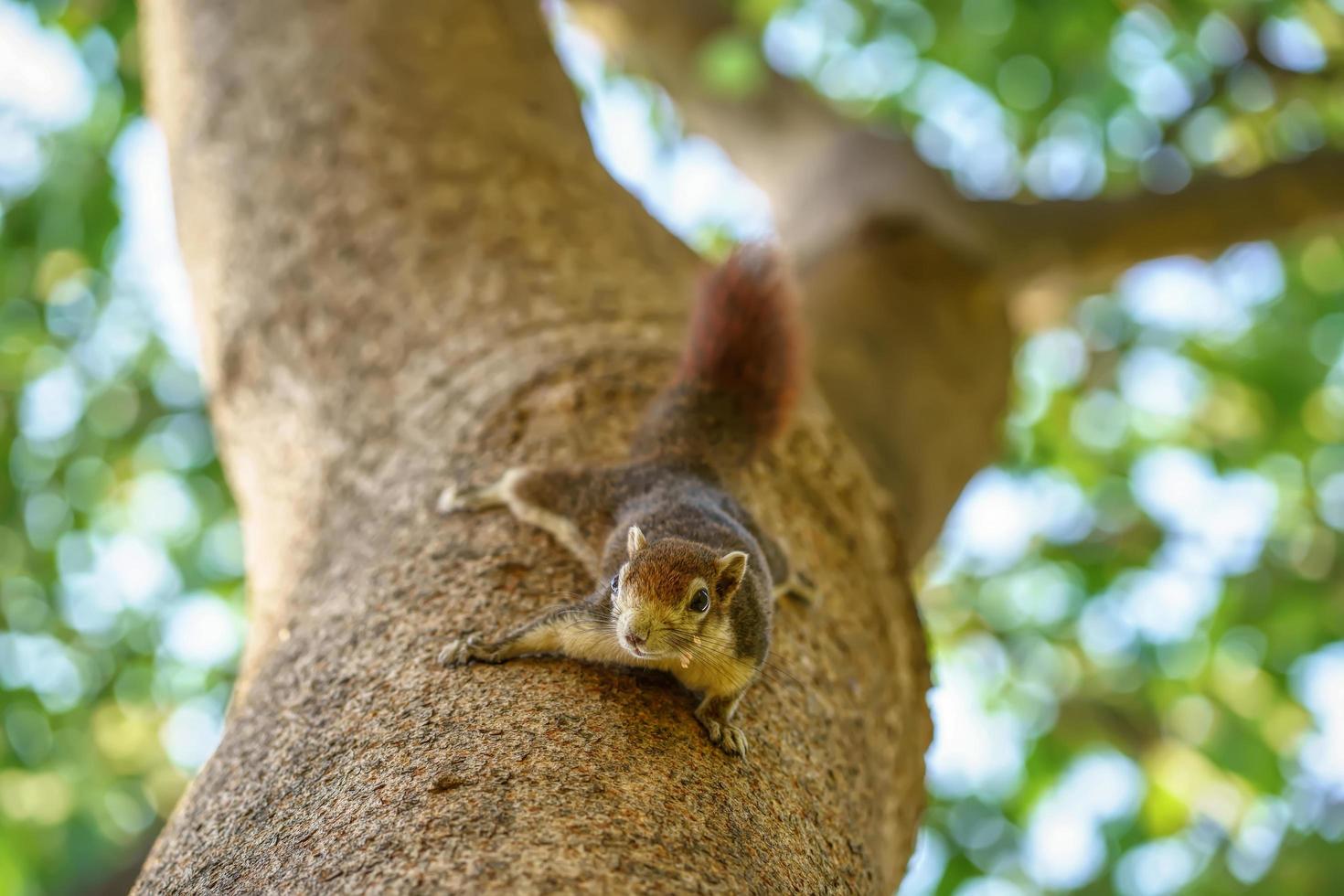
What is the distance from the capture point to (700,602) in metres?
1.94

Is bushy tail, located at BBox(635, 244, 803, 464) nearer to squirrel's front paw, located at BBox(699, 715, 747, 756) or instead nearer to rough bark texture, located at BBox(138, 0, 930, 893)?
rough bark texture, located at BBox(138, 0, 930, 893)

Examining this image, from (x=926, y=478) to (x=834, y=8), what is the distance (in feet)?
8.25

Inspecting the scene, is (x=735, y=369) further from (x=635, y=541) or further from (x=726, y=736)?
(x=726, y=736)

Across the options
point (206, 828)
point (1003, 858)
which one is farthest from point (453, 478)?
point (1003, 858)

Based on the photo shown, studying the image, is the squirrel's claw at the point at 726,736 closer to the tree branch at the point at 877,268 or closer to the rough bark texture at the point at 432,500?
the rough bark texture at the point at 432,500

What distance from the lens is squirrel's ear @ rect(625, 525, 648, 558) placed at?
1.94m

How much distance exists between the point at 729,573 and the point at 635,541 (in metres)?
0.15

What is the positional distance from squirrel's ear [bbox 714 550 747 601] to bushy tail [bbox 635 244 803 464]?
A: 403 mm

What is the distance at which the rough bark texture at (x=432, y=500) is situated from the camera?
4.91 ft

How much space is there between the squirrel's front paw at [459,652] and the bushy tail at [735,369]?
2.15 feet

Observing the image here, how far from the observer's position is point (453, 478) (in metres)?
2.21

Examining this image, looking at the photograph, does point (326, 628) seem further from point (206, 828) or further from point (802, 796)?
point (802, 796)

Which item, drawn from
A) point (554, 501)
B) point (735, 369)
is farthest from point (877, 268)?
point (554, 501)

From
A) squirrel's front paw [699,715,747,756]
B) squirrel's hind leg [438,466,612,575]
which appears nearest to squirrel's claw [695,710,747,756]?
squirrel's front paw [699,715,747,756]
